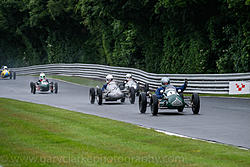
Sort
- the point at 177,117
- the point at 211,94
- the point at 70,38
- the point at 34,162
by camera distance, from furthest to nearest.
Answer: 1. the point at 70,38
2. the point at 211,94
3. the point at 177,117
4. the point at 34,162

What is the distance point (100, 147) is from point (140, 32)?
3142 centimetres

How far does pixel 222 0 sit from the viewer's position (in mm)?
29625

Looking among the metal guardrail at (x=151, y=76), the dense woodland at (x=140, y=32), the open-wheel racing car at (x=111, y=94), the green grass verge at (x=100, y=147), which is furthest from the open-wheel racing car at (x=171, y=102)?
the dense woodland at (x=140, y=32)

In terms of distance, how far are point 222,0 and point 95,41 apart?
87.6 ft

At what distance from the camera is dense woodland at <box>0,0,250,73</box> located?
1171 inches

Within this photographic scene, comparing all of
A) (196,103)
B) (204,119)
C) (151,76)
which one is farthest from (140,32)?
(204,119)

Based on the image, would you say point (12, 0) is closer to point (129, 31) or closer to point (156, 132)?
point (129, 31)

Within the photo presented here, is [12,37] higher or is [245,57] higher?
[12,37]

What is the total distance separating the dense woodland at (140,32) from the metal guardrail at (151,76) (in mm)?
2197

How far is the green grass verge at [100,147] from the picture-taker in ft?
28.0

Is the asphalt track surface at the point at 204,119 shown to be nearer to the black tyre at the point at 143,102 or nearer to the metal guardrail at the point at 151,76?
the black tyre at the point at 143,102

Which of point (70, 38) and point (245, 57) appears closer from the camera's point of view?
point (245, 57)

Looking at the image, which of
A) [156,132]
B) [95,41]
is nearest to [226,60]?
[156,132]

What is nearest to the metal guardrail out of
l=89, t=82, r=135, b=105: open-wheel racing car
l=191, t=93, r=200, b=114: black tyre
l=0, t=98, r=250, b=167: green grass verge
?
l=89, t=82, r=135, b=105: open-wheel racing car
